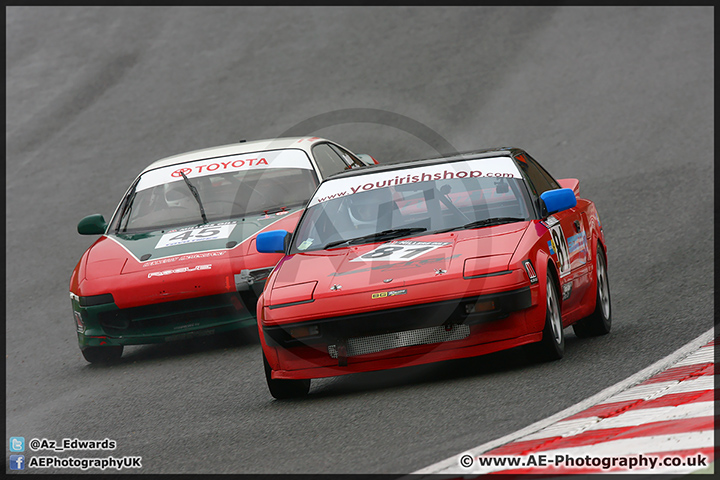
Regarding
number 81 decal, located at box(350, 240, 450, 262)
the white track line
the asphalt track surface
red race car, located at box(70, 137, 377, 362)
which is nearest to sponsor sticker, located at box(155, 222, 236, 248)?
red race car, located at box(70, 137, 377, 362)

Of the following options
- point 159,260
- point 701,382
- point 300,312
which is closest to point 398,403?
point 300,312

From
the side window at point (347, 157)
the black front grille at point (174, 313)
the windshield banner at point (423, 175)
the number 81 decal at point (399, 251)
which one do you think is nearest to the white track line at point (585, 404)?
the number 81 decal at point (399, 251)

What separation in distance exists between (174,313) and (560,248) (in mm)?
3344

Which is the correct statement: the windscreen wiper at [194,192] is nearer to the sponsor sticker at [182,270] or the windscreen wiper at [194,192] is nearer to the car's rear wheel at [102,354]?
the sponsor sticker at [182,270]

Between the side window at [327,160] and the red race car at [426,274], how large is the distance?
249cm

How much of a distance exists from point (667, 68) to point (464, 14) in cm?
632

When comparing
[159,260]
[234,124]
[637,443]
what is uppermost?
Answer: [637,443]

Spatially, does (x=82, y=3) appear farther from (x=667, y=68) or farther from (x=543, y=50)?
(x=667, y=68)

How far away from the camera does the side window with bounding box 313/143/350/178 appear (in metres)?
9.58

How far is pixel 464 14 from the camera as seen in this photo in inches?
920

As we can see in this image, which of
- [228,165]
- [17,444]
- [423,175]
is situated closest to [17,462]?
[17,444]

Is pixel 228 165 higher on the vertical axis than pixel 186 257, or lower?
higher

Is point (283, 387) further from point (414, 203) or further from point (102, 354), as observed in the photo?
point (102, 354)

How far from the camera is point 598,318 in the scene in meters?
7.00
